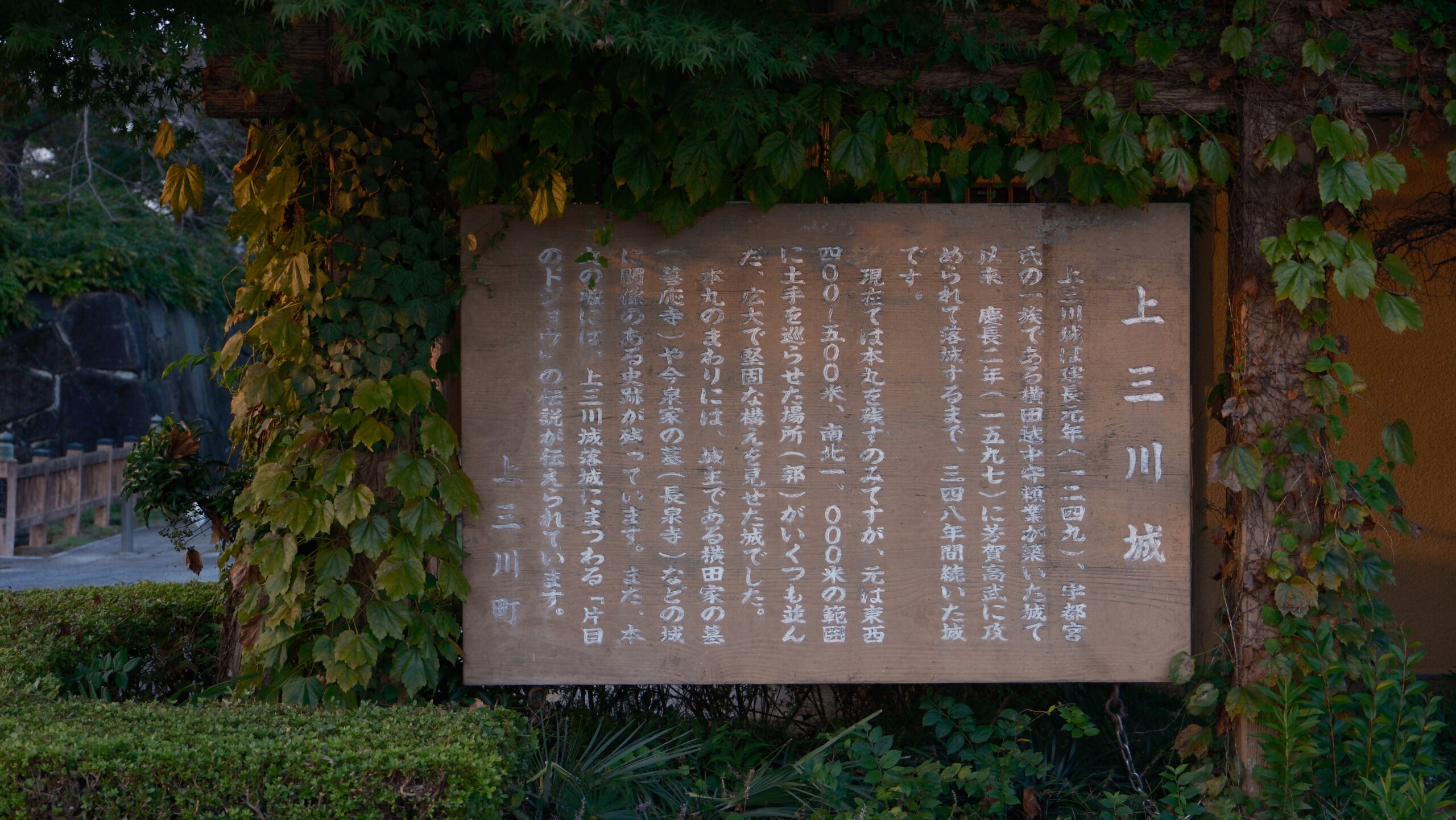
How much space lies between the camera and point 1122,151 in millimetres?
3373

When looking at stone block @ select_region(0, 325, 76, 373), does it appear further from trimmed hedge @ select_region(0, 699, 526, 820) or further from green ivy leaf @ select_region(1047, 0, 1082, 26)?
green ivy leaf @ select_region(1047, 0, 1082, 26)

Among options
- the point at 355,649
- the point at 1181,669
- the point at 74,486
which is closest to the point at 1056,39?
the point at 1181,669

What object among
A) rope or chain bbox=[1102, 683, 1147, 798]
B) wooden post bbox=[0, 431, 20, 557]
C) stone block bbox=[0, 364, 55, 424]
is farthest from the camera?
stone block bbox=[0, 364, 55, 424]

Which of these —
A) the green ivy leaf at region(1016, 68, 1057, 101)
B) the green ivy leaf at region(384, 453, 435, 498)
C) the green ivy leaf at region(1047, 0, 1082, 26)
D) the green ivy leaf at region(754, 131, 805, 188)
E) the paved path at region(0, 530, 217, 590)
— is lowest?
the paved path at region(0, 530, 217, 590)

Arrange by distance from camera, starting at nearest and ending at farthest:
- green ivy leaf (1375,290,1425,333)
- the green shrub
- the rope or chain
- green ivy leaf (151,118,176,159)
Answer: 1. green ivy leaf (1375,290,1425,333)
2. green ivy leaf (151,118,176,159)
3. the rope or chain
4. the green shrub

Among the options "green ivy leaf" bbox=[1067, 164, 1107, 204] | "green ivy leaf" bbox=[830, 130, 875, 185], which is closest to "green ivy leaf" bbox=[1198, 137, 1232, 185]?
"green ivy leaf" bbox=[1067, 164, 1107, 204]

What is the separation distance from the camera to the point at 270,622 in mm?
3373

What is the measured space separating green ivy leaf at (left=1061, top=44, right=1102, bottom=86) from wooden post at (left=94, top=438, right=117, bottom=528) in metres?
12.1

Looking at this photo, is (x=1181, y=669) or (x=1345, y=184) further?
(x=1181, y=669)

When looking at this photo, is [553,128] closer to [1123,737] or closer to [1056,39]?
[1056,39]

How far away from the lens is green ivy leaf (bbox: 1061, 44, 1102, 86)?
3.30 metres

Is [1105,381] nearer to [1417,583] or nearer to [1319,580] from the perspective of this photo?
[1319,580]

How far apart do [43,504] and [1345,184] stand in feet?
39.1

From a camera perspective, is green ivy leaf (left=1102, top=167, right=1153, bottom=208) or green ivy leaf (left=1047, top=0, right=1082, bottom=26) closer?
green ivy leaf (left=1047, top=0, right=1082, bottom=26)
